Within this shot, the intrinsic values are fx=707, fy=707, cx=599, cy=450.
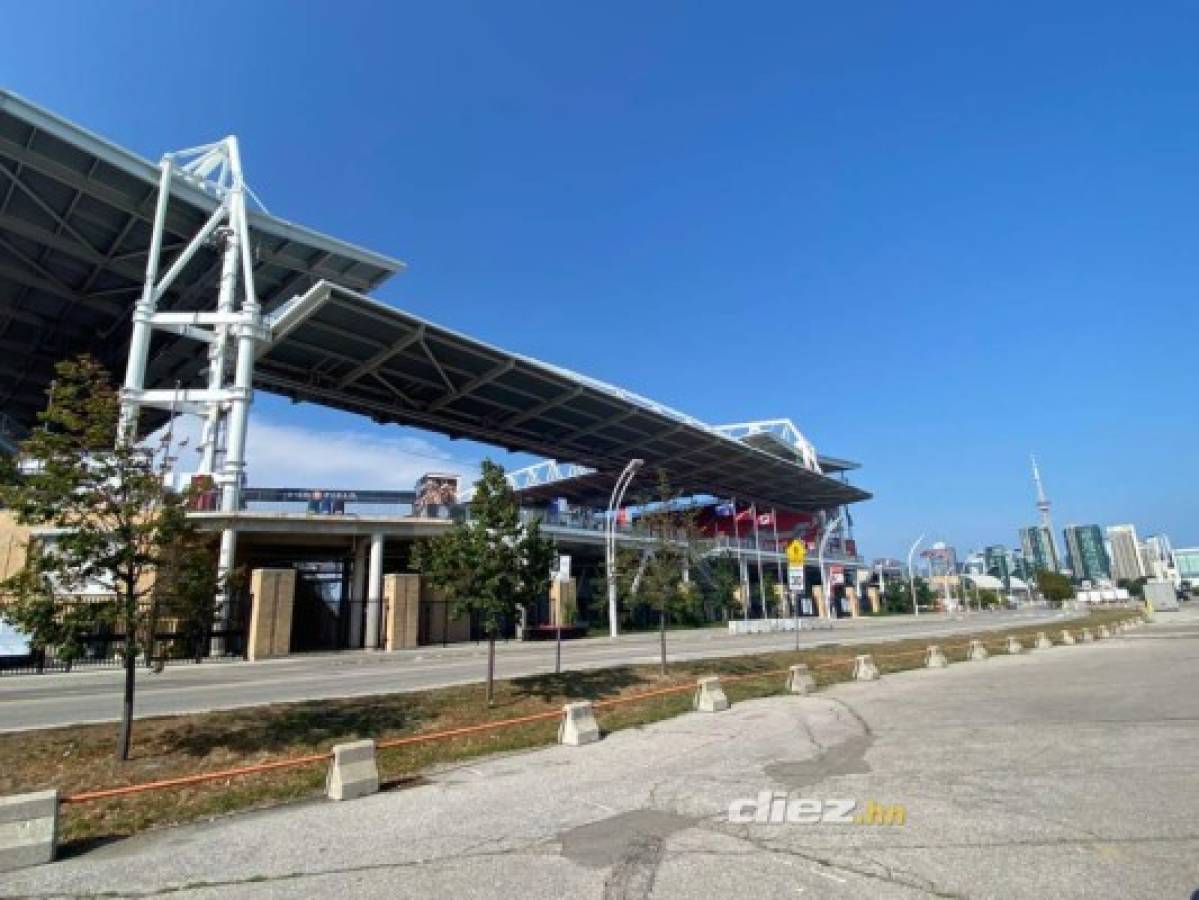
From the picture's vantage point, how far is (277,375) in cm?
5066

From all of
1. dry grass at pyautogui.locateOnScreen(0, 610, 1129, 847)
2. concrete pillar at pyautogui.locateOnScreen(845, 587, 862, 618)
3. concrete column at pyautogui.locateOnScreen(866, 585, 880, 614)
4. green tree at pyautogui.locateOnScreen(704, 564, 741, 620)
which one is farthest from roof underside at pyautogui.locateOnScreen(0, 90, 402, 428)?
concrete column at pyautogui.locateOnScreen(866, 585, 880, 614)

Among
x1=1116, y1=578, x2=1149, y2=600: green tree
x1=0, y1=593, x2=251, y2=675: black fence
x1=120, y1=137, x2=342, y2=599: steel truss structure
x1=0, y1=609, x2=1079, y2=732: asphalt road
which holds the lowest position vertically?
x1=0, y1=609, x2=1079, y2=732: asphalt road

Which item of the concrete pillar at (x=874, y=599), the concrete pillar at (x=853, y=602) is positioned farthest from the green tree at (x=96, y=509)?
the concrete pillar at (x=874, y=599)

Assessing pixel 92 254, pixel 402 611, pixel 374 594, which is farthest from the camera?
pixel 92 254

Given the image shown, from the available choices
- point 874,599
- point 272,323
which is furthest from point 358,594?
point 874,599

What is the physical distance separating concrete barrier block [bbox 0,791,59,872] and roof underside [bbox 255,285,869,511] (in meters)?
36.5

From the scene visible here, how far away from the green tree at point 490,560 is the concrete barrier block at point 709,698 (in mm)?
3882

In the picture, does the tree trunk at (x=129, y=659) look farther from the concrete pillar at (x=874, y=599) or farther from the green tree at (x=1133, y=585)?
the green tree at (x=1133, y=585)

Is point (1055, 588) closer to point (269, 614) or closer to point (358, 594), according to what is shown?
point (358, 594)

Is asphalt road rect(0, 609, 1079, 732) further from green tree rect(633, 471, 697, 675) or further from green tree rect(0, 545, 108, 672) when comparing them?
green tree rect(0, 545, 108, 672)

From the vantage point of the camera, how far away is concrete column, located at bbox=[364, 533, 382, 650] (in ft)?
115

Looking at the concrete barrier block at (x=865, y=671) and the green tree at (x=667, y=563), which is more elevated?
the green tree at (x=667, y=563)

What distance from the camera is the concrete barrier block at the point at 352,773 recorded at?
827cm

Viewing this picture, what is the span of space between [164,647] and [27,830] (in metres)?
4.14
